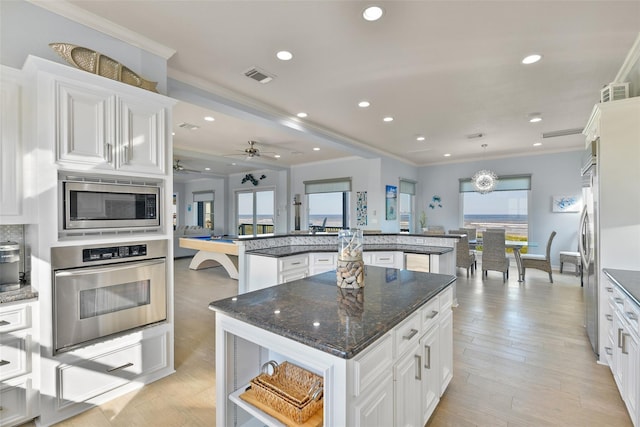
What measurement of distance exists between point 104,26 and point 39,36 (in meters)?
0.42

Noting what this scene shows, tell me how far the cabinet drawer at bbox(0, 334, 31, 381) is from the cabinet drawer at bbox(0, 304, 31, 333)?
0.19 ft

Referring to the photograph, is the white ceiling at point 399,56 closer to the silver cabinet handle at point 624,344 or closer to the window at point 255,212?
the silver cabinet handle at point 624,344

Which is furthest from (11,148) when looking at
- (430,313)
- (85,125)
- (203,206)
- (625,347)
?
(203,206)

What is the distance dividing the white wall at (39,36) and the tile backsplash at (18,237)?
1.07m

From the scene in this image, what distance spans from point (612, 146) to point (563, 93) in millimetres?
1445

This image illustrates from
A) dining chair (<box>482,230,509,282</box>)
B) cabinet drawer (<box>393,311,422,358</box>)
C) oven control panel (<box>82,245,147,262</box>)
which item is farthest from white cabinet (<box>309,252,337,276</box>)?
dining chair (<box>482,230,509,282</box>)

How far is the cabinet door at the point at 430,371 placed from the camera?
5.50ft

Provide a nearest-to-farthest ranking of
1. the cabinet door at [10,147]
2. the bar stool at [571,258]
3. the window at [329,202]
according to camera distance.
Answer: the cabinet door at [10,147]
the bar stool at [571,258]
the window at [329,202]

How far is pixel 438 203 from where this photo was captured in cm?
850

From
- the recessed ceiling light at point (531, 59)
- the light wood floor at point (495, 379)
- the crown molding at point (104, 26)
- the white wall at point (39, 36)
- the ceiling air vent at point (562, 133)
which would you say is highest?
the recessed ceiling light at point (531, 59)

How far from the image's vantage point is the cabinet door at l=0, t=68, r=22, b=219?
1.80 m

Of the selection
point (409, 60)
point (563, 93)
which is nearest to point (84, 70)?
point (409, 60)

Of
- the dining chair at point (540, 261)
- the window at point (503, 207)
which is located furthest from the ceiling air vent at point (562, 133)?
the window at point (503, 207)

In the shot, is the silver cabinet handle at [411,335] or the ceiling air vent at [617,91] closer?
the silver cabinet handle at [411,335]
